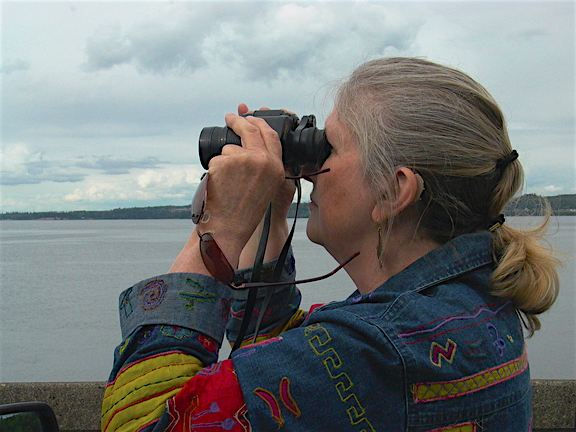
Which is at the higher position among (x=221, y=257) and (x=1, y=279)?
(x=221, y=257)

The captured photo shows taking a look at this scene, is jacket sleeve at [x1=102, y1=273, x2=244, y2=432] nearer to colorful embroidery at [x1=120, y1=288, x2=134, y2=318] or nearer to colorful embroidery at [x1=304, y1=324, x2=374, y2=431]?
colorful embroidery at [x1=120, y1=288, x2=134, y2=318]

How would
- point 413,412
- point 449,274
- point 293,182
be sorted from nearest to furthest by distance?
1. point 413,412
2. point 449,274
3. point 293,182

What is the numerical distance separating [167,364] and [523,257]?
602 millimetres

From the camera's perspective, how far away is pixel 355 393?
779 millimetres

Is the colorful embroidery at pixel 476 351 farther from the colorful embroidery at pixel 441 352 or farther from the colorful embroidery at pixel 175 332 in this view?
the colorful embroidery at pixel 175 332

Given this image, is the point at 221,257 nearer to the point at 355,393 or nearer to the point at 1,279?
the point at 355,393

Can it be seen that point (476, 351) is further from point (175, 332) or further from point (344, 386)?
point (175, 332)

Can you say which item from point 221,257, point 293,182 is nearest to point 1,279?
point 293,182

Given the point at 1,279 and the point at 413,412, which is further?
the point at 1,279

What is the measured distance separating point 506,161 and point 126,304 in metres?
0.71

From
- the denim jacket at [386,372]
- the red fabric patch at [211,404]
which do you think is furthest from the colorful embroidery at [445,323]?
the red fabric patch at [211,404]

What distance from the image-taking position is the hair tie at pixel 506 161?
3.24 feet

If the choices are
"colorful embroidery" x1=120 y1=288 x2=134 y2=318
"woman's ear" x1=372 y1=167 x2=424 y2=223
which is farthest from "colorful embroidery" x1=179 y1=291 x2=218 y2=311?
"woman's ear" x1=372 y1=167 x2=424 y2=223

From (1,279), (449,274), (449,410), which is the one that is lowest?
(1,279)
